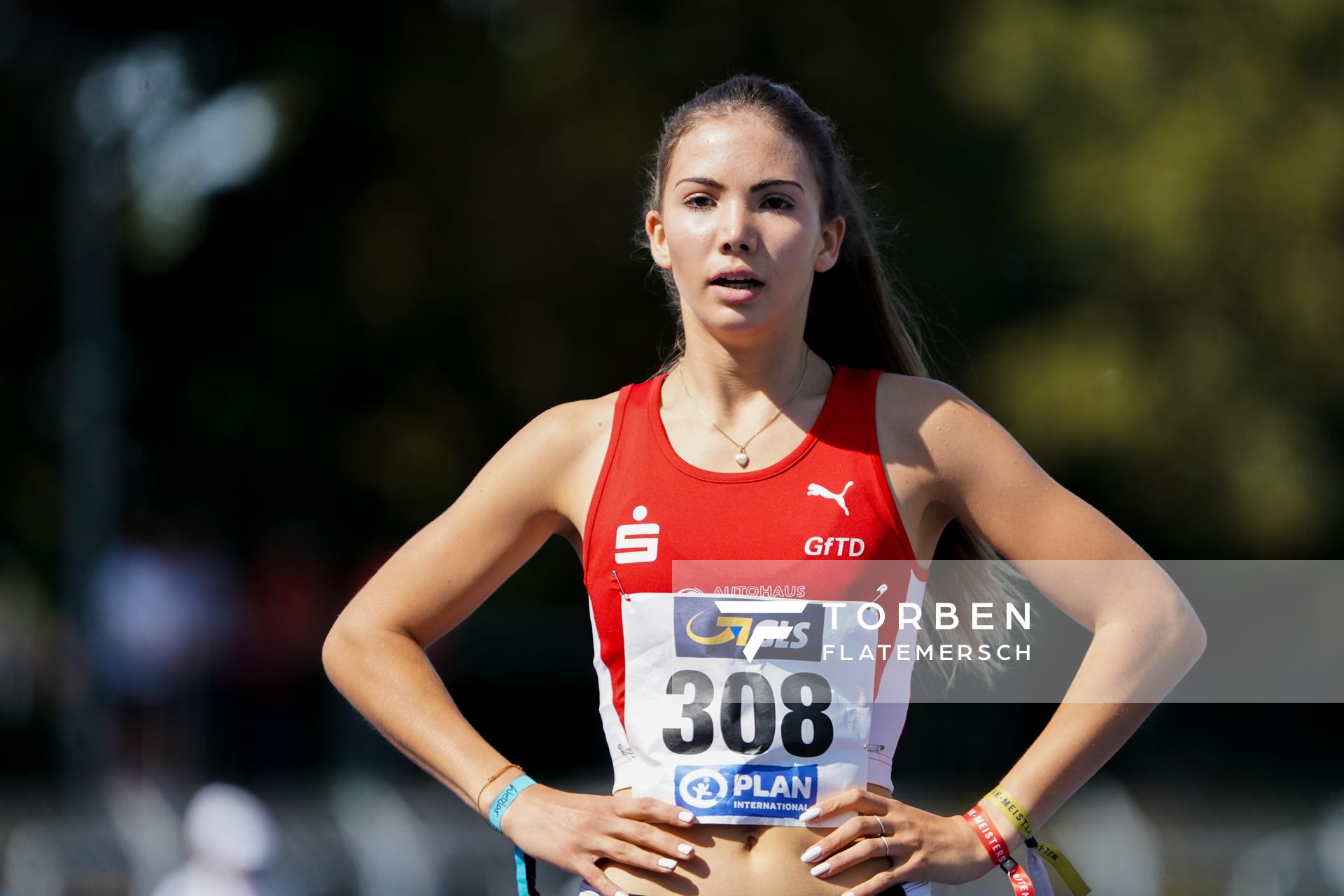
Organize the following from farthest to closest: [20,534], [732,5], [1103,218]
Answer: [20,534], [732,5], [1103,218]

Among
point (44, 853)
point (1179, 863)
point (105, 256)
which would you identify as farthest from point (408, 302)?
point (1179, 863)

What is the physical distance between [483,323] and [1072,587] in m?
11.0

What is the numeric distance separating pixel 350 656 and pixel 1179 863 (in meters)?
6.68

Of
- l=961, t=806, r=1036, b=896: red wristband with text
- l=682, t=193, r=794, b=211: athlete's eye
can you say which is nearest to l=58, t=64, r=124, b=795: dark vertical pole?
l=682, t=193, r=794, b=211: athlete's eye

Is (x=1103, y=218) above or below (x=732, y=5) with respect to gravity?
below

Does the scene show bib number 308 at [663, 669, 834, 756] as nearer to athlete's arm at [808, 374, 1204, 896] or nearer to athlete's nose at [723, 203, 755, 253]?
athlete's arm at [808, 374, 1204, 896]

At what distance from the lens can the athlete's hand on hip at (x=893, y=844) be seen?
283 centimetres

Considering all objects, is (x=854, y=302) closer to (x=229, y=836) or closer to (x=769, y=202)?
(x=769, y=202)

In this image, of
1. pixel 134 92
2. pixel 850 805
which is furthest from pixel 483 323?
pixel 850 805

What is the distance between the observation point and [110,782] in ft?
33.8

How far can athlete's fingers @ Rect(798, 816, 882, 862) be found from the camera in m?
2.83

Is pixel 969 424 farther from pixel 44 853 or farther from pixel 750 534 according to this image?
pixel 44 853

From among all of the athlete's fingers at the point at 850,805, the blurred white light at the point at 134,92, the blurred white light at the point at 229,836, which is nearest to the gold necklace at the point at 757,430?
the athlete's fingers at the point at 850,805

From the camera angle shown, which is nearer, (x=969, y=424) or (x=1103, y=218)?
(x=969, y=424)
